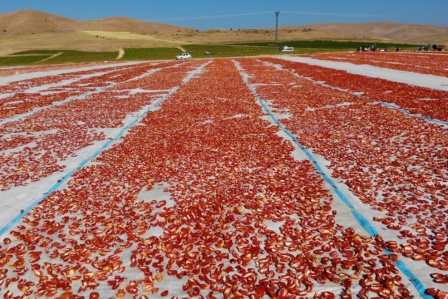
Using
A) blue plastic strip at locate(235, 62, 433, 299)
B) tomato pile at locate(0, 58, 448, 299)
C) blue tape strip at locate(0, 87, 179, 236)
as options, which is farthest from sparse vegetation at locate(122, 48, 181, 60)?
blue plastic strip at locate(235, 62, 433, 299)

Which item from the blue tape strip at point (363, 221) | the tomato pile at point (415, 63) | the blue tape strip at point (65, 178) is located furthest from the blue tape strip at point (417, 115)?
the tomato pile at point (415, 63)

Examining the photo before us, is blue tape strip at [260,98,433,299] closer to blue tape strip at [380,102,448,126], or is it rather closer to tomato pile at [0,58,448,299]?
tomato pile at [0,58,448,299]

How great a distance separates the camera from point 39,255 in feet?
18.6

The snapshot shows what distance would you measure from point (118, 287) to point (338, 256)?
3.40 meters

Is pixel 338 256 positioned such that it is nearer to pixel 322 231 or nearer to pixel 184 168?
Answer: pixel 322 231

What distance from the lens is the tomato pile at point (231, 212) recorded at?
4910 mm

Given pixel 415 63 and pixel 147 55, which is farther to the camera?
pixel 147 55

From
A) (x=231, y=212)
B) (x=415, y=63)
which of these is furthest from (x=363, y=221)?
(x=415, y=63)

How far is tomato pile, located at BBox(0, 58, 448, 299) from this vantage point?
491cm

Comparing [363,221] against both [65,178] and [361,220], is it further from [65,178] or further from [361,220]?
[65,178]

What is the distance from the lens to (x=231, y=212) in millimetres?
6938

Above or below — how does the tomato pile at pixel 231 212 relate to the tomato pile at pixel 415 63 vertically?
below

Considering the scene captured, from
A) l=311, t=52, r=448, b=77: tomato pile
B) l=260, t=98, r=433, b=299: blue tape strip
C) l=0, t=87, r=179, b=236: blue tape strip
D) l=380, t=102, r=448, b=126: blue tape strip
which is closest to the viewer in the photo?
l=260, t=98, r=433, b=299: blue tape strip

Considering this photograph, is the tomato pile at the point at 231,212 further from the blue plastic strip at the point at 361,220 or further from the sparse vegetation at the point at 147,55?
the sparse vegetation at the point at 147,55
